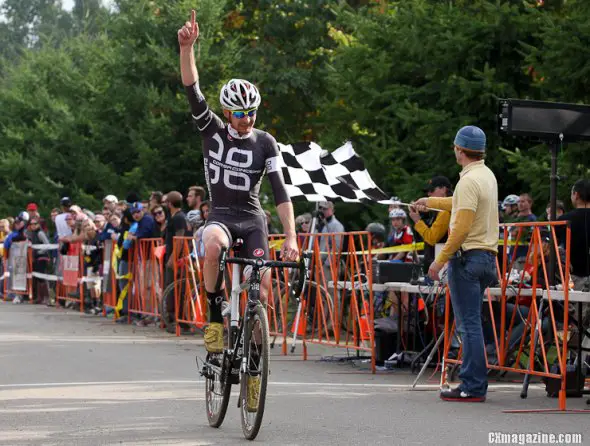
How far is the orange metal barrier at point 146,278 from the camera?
1867 centimetres

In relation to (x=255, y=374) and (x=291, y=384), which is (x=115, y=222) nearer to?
(x=291, y=384)

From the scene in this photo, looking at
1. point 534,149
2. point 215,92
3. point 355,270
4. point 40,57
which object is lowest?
point 355,270

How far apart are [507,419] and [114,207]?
561 inches

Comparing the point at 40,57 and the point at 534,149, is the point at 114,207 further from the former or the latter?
the point at 40,57

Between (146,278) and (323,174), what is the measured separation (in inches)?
183

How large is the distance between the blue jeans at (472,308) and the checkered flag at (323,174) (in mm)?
5143

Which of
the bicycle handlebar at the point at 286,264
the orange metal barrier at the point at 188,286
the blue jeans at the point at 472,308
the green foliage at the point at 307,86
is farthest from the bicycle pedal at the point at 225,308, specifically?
the orange metal barrier at the point at 188,286

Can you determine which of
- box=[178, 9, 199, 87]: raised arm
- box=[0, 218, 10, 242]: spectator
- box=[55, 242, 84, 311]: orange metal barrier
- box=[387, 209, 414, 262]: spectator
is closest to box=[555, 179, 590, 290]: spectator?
box=[178, 9, 199, 87]: raised arm

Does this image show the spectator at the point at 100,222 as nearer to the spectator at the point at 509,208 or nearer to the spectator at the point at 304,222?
the spectator at the point at 304,222

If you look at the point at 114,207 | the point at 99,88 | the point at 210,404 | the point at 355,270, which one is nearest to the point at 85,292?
the point at 114,207

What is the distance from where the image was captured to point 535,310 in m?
9.74

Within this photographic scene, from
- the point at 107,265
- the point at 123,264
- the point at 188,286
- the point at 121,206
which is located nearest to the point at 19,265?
the point at 107,265

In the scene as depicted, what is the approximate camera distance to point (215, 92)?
35875 millimetres

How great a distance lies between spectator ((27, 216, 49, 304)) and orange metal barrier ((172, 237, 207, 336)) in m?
9.22
